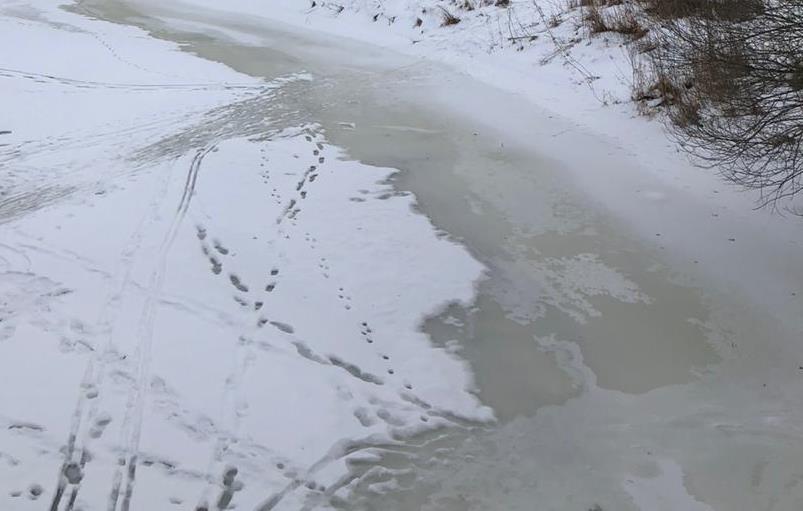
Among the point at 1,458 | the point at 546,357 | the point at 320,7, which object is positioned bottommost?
the point at 1,458

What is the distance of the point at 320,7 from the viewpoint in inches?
655

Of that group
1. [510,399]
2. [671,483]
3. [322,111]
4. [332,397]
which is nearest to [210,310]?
[332,397]

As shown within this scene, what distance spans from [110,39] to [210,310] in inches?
408

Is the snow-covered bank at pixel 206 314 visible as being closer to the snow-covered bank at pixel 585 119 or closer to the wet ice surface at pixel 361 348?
the wet ice surface at pixel 361 348

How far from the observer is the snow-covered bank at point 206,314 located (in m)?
3.85

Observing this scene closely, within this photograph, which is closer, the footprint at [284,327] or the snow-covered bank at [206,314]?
the snow-covered bank at [206,314]

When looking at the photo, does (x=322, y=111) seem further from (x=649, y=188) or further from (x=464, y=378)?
(x=464, y=378)

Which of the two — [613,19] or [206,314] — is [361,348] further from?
[613,19]

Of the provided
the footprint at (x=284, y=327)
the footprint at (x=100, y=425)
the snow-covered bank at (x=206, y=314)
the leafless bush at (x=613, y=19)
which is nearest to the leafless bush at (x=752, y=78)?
the snow-covered bank at (x=206, y=314)

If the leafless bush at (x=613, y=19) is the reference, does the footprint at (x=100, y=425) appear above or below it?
below

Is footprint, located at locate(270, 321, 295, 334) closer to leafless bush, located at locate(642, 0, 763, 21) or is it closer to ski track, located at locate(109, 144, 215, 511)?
ski track, located at locate(109, 144, 215, 511)

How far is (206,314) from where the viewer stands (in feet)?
16.8

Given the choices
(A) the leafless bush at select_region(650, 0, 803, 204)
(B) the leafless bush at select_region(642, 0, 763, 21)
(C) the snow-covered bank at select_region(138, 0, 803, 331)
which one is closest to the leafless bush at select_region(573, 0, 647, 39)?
(C) the snow-covered bank at select_region(138, 0, 803, 331)

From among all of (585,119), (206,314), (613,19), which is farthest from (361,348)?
(613,19)
